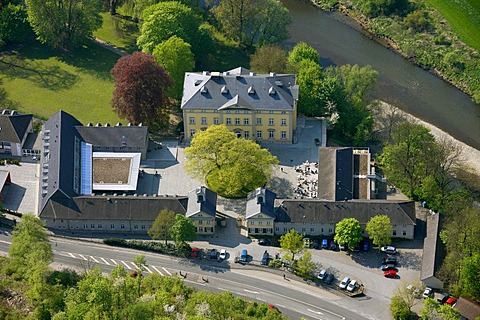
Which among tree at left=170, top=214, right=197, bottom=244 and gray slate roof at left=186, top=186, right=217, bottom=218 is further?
gray slate roof at left=186, top=186, right=217, bottom=218

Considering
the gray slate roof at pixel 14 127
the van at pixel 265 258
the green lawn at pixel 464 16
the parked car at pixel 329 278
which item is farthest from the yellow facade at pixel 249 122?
the green lawn at pixel 464 16

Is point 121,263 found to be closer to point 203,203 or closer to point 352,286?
point 203,203

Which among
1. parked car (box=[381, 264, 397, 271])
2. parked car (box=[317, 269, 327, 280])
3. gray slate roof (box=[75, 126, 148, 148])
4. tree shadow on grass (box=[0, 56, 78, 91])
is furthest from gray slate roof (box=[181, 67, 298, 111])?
parked car (box=[381, 264, 397, 271])

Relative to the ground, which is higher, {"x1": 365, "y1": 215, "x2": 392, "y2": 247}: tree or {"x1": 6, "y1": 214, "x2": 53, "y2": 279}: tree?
{"x1": 365, "y1": 215, "x2": 392, "y2": 247}: tree

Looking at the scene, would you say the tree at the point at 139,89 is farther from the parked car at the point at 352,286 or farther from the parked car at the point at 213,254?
the parked car at the point at 352,286

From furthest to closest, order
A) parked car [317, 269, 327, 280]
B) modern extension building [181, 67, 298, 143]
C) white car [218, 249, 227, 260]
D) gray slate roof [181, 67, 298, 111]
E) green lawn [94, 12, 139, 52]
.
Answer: green lawn [94, 12, 139, 52], modern extension building [181, 67, 298, 143], gray slate roof [181, 67, 298, 111], white car [218, 249, 227, 260], parked car [317, 269, 327, 280]

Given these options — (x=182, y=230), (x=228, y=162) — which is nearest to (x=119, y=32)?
(x=228, y=162)

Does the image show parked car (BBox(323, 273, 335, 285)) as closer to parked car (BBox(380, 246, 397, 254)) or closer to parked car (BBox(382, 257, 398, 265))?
parked car (BBox(382, 257, 398, 265))

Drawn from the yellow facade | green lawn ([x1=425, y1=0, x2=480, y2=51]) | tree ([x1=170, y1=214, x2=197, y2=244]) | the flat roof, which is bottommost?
tree ([x1=170, y1=214, x2=197, y2=244])
